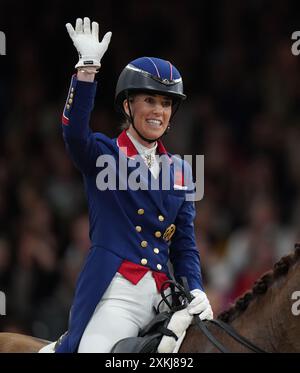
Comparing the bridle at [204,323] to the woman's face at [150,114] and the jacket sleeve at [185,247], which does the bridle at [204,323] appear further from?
the woman's face at [150,114]

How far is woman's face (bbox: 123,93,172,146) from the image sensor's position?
12.4 ft

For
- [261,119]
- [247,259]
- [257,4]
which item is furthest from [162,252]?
[257,4]

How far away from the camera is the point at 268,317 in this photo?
11.6 ft

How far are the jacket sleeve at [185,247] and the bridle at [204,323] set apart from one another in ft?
0.36

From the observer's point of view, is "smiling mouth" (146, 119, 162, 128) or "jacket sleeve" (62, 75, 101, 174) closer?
"jacket sleeve" (62, 75, 101, 174)

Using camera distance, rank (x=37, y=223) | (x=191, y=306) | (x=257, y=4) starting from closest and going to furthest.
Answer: (x=191, y=306), (x=37, y=223), (x=257, y=4)

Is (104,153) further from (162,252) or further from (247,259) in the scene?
(247,259)

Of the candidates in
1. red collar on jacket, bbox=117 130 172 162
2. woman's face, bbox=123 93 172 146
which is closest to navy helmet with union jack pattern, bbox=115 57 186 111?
woman's face, bbox=123 93 172 146

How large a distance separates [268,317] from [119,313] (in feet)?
1.84

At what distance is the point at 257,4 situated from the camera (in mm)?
8719

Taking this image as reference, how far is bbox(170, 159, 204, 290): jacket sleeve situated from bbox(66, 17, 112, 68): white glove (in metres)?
0.68

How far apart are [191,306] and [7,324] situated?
342 cm

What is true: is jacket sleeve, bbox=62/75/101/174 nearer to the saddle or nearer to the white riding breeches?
the white riding breeches

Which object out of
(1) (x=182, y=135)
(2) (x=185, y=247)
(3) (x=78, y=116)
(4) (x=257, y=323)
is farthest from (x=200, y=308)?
(1) (x=182, y=135)
